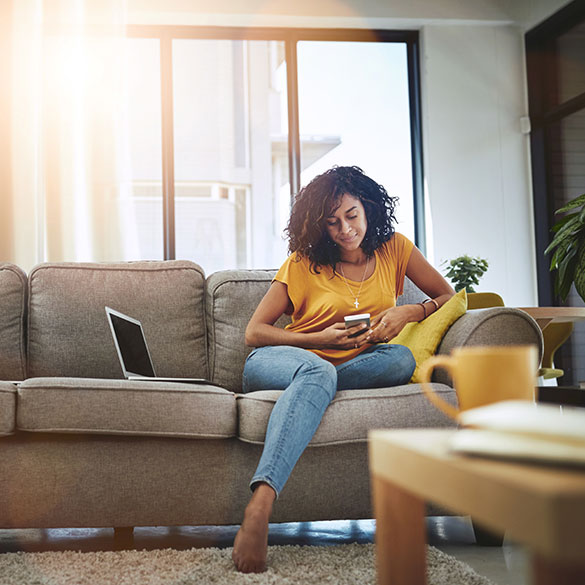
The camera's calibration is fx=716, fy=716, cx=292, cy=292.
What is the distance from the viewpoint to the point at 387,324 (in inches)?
80.2

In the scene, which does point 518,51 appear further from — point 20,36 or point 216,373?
point 216,373

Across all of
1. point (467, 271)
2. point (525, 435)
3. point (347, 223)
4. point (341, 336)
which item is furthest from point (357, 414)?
point (467, 271)

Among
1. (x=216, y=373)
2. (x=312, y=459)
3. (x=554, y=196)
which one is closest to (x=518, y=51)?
(x=554, y=196)

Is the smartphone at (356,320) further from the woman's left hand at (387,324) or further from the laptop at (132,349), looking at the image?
the laptop at (132,349)

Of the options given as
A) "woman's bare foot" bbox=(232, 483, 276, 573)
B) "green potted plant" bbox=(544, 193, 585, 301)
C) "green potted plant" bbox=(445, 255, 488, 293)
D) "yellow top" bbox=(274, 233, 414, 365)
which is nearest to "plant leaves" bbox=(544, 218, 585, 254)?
"green potted plant" bbox=(544, 193, 585, 301)

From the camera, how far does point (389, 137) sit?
186 inches

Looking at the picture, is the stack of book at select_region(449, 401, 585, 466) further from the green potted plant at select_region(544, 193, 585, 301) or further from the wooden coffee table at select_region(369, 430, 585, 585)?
the green potted plant at select_region(544, 193, 585, 301)

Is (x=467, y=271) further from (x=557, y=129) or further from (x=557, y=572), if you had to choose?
(x=557, y=572)

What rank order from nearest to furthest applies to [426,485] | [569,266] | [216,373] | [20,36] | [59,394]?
[426,485]
[59,394]
[216,373]
[569,266]
[20,36]

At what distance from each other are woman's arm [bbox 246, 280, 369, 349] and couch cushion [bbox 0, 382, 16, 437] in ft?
2.20

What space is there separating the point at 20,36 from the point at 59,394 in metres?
3.17

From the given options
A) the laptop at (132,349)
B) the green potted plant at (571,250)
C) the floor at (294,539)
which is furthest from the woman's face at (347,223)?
the green potted plant at (571,250)

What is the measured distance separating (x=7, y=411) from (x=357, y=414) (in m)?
0.86

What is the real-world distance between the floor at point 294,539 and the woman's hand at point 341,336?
0.52 m
